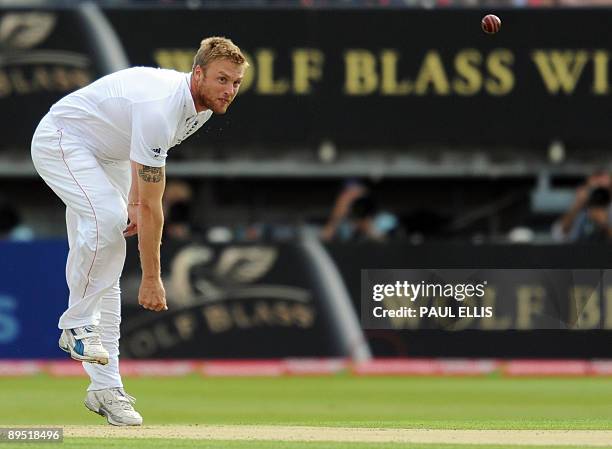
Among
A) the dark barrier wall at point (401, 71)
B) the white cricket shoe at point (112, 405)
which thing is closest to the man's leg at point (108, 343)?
the white cricket shoe at point (112, 405)

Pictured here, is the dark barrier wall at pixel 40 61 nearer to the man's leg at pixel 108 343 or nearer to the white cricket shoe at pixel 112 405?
the man's leg at pixel 108 343

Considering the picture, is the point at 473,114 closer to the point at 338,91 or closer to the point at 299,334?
the point at 338,91

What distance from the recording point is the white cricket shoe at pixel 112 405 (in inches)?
294

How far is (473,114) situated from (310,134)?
1.59 m

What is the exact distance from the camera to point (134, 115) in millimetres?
6957

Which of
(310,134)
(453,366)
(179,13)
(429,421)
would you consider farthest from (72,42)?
(429,421)

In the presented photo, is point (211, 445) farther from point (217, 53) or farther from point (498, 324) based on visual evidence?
point (498, 324)

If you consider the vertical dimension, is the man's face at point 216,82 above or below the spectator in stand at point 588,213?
above

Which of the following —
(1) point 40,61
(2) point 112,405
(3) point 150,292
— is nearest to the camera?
(3) point 150,292

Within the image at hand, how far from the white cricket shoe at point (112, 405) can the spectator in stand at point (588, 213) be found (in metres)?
6.92

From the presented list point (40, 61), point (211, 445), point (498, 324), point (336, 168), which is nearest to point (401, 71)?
point (336, 168)

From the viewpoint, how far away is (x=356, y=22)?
1458 centimetres

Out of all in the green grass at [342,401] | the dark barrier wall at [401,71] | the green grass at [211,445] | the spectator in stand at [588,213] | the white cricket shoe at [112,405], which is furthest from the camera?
the dark barrier wall at [401,71]

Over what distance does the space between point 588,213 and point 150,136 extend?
7560mm
